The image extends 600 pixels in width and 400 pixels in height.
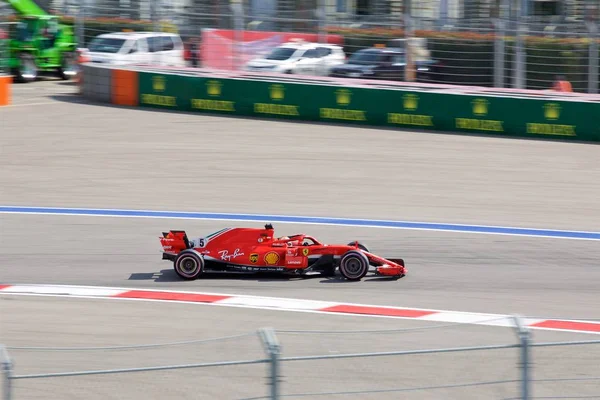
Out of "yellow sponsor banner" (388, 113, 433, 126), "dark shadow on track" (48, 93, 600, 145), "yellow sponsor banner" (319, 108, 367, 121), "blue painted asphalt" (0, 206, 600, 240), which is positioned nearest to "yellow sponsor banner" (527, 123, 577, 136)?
"dark shadow on track" (48, 93, 600, 145)

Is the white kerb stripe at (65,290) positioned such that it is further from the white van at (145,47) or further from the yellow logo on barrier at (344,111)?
the white van at (145,47)

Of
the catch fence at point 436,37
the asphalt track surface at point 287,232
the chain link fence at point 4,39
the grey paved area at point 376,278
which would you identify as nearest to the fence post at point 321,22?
the catch fence at point 436,37

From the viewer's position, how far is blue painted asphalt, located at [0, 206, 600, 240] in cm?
1262

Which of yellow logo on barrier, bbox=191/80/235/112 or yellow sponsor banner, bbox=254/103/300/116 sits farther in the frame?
yellow logo on barrier, bbox=191/80/235/112

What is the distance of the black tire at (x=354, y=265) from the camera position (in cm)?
1015

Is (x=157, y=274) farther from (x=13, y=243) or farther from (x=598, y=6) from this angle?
(x=598, y=6)

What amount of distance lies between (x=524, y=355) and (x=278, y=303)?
4.75 m

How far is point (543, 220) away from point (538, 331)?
491 cm

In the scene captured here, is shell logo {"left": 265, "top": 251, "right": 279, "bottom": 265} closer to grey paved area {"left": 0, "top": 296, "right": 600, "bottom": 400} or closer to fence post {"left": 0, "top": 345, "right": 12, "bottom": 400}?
grey paved area {"left": 0, "top": 296, "right": 600, "bottom": 400}

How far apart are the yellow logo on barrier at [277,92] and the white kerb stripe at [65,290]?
11.4m

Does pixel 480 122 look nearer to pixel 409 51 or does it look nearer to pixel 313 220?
pixel 409 51

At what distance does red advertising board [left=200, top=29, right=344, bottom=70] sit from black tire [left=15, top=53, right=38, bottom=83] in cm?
531

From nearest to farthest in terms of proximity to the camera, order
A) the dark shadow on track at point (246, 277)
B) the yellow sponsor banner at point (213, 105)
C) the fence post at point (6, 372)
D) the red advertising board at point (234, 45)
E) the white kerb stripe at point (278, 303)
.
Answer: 1. the fence post at point (6, 372)
2. the white kerb stripe at point (278, 303)
3. the dark shadow on track at point (246, 277)
4. the yellow sponsor banner at point (213, 105)
5. the red advertising board at point (234, 45)

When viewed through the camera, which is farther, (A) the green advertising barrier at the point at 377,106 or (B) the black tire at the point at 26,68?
(B) the black tire at the point at 26,68
